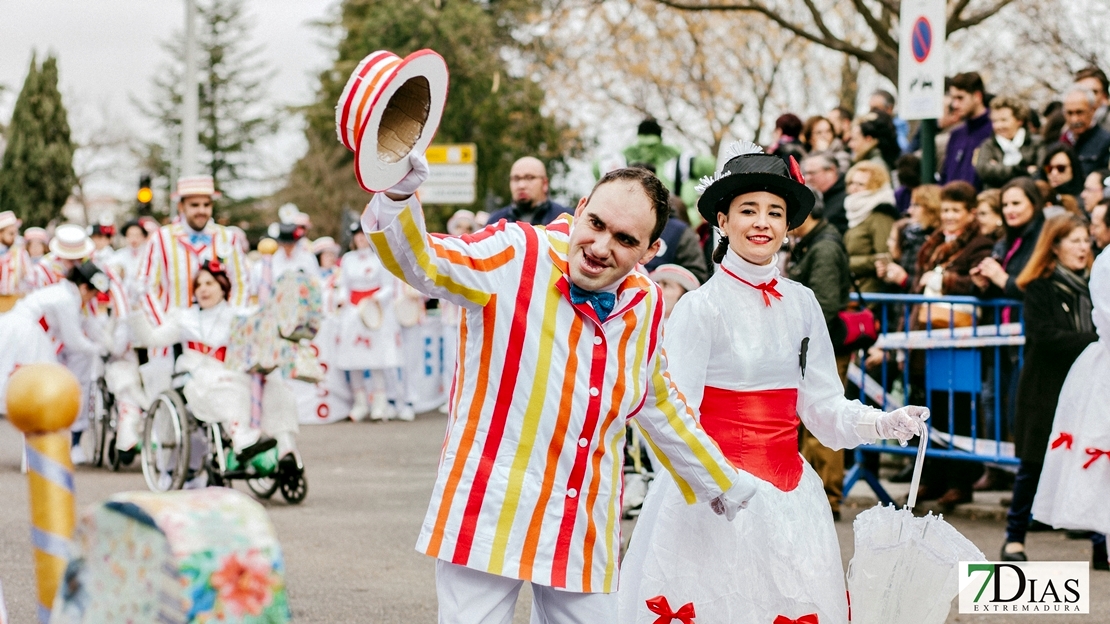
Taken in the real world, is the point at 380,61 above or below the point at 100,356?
above

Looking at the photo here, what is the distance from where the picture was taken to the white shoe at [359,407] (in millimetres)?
16219

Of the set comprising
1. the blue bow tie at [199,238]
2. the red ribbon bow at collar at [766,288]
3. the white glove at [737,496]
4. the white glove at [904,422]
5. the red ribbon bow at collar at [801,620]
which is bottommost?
the red ribbon bow at collar at [801,620]

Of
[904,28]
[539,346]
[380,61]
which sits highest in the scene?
[904,28]

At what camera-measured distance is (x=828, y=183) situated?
993 cm

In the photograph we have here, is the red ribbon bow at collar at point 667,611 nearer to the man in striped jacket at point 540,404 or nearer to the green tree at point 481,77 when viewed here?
the man in striped jacket at point 540,404

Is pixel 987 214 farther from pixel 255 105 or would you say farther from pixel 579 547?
pixel 255 105

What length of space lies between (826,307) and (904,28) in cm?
324

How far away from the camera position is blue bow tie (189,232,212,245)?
10.6 m

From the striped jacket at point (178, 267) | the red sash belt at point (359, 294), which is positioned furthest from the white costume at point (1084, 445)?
the red sash belt at point (359, 294)

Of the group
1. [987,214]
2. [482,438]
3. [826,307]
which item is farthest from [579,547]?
[987,214]

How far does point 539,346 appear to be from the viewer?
11.9ft

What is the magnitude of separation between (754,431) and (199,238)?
22.4 feet

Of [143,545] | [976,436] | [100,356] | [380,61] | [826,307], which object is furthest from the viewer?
[100,356]

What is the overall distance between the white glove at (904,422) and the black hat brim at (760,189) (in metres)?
0.81
